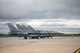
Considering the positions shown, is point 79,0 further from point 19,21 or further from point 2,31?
point 2,31

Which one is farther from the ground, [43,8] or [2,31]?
[43,8]

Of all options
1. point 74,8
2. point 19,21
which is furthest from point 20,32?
point 74,8

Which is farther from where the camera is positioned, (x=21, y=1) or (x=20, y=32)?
(x=20, y=32)

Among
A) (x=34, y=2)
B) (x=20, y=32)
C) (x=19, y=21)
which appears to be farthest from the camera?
(x=20, y=32)

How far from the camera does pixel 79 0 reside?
8.83m

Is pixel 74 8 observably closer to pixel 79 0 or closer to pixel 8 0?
pixel 79 0

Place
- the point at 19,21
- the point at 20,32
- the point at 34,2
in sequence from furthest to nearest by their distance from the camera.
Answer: the point at 20,32, the point at 19,21, the point at 34,2

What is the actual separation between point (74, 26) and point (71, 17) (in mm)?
395

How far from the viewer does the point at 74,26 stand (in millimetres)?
8742

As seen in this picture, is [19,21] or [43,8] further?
[19,21]

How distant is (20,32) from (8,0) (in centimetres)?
665

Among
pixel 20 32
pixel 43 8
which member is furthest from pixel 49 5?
pixel 20 32

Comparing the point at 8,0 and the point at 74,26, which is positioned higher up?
the point at 8,0

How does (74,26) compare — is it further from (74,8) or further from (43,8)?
(43,8)
